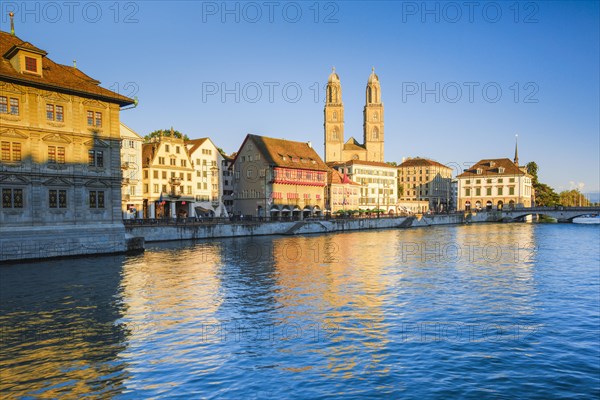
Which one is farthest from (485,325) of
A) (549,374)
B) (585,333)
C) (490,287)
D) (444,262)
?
(444,262)

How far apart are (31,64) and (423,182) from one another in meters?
134

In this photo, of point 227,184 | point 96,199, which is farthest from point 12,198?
point 227,184

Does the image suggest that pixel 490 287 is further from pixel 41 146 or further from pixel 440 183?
pixel 440 183

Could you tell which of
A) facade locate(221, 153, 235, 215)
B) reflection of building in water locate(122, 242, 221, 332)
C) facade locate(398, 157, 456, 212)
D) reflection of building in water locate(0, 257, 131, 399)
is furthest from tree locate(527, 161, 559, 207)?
reflection of building in water locate(0, 257, 131, 399)

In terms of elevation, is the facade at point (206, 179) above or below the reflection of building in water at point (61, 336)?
above

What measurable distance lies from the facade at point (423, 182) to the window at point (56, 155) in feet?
416

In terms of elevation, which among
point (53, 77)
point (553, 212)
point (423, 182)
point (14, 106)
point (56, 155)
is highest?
point (53, 77)

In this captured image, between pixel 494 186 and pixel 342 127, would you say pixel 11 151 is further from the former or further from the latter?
pixel 494 186

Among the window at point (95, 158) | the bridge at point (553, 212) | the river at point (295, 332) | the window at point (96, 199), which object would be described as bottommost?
the river at point (295, 332)

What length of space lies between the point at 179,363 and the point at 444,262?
28.3 metres

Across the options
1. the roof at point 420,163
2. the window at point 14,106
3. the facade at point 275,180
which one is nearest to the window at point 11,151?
the window at point 14,106

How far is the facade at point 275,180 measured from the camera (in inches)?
3093

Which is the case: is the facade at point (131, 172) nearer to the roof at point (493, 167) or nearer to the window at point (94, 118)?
the window at point (94, 118)

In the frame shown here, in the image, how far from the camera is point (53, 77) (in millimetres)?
35469
